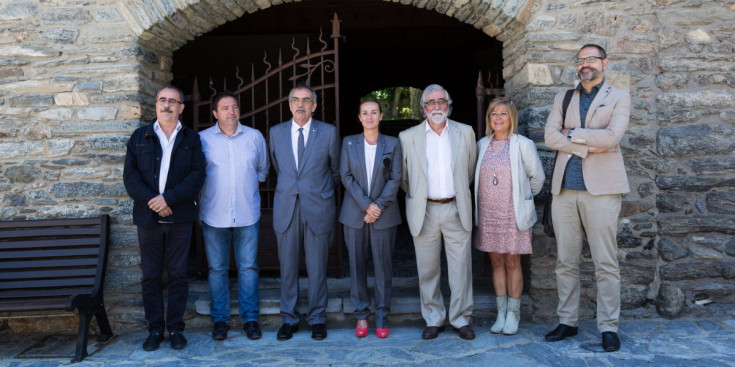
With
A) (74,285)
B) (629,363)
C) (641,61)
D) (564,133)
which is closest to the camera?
(629,363)

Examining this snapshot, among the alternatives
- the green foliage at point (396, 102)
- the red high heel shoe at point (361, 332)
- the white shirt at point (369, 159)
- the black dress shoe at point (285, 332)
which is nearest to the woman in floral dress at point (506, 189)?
the white shirt at point (369, 159)

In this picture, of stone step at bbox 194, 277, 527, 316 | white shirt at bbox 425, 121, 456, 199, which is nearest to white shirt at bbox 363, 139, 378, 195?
white shirt at bbox 425, 121, 456, 199

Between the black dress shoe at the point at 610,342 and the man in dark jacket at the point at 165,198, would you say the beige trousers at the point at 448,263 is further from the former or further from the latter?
the man in dark jacket at the point at 165,198

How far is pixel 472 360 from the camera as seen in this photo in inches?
128

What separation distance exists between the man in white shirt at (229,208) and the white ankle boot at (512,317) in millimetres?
1636

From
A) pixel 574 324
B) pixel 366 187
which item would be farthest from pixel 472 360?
pixel 366 187

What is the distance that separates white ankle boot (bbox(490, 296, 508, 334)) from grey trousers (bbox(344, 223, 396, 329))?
2.36 feet

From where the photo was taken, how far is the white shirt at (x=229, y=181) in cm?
358

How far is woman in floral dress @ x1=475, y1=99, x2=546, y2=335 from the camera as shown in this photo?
3477 millimetres

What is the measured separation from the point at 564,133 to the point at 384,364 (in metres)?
1.76

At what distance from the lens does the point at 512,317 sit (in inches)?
144

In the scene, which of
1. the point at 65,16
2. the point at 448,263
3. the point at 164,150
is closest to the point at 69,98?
the point at 65,16

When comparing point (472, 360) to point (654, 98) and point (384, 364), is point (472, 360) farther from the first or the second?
point (654, 98)

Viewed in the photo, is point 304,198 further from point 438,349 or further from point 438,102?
point 438,349
